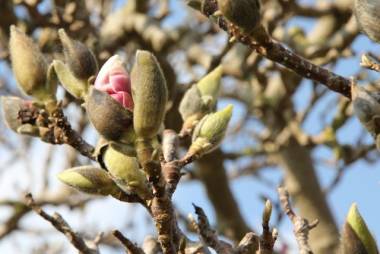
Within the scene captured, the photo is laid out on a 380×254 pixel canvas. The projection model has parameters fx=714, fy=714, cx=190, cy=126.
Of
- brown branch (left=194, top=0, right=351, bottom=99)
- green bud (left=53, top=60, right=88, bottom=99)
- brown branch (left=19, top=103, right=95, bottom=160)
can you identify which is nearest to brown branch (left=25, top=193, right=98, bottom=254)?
brown branch (left=19, top=103, right=95, bottom=160)

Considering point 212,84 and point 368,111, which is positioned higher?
point 212,84

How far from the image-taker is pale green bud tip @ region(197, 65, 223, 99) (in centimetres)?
149

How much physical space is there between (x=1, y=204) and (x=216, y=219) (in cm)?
108

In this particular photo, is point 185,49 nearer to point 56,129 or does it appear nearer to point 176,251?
point 56,129

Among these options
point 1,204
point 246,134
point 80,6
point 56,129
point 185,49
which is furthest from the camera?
point 246,134

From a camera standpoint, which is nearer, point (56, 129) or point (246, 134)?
point (56, 129)

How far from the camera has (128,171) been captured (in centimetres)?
108

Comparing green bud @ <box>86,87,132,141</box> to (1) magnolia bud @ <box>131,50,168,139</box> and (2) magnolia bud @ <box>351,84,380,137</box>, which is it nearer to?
(1) magnolia bud @ <box>131,50,168,139</box>

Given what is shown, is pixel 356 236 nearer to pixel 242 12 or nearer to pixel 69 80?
pixel 242 12

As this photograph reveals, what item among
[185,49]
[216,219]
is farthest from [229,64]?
[216,219]

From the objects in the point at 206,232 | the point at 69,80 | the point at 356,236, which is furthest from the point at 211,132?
the point at 356,236

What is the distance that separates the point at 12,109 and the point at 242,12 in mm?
603

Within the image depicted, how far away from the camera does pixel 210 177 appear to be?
3.49 m

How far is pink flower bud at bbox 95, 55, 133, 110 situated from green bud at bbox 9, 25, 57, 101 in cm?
16
